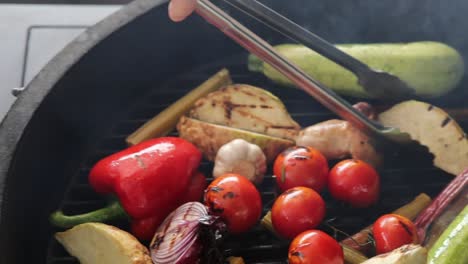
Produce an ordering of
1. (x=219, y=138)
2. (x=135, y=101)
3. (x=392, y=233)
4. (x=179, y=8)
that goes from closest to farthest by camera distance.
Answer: (x=179, y=8) < (x=392, y=233) < (x=219, y=138) < (x=135, y=101)

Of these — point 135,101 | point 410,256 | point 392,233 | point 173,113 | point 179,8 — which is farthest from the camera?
point 135,101

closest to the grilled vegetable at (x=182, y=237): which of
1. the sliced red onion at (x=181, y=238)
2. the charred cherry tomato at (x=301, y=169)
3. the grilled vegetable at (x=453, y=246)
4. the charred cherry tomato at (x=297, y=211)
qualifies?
the sliced red onion at (x=181, y=238)

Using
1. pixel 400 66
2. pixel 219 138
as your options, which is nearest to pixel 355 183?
pixel 219 138

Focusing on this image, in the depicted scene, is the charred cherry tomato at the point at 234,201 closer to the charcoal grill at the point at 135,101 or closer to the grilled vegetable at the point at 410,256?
the charcoal grill at the point at 135,101

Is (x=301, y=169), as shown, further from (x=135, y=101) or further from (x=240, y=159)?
(x=135, y=101)

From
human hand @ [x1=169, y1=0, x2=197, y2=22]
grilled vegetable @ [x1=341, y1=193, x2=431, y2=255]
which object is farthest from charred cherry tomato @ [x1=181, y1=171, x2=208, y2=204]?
human hand @ [x1=169, y1=0, x2=197, y2=22]

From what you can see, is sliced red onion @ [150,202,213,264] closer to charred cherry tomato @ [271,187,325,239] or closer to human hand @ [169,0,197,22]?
charred cherry tomato @ [271,187,325,239]
